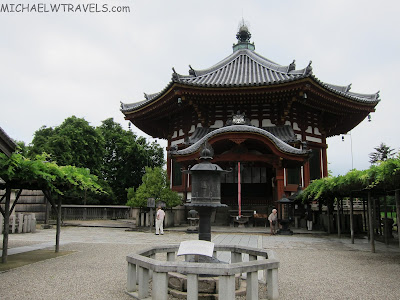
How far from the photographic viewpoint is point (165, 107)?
72.0ft

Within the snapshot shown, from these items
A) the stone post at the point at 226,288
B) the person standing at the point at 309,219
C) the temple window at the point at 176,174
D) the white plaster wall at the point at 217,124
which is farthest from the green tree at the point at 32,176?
the temple window at the point at 176,174

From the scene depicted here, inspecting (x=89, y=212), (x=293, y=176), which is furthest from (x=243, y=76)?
(x=89, y=212)

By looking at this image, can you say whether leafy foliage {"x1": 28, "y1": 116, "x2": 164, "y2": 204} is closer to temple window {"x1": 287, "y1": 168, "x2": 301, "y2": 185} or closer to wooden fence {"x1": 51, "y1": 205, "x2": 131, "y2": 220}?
wooden fence {"x1": 51, "y1": 205, "x2": 131, "y2": 220}

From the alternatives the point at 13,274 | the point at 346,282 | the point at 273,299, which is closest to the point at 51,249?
the point at 13,274

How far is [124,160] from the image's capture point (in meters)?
36.8

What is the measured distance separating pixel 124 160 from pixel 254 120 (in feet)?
64.8

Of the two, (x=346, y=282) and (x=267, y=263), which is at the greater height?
(x=267, y=263)

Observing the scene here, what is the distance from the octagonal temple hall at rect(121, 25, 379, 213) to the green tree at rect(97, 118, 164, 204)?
12026mm

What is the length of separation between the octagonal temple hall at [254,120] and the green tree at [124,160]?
39.5 ft

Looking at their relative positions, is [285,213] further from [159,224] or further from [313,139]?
[159,224]

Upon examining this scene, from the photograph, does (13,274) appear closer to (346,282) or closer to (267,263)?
(267,263)

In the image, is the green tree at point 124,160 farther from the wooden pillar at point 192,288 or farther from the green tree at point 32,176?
the wooden pillar at point 192,288

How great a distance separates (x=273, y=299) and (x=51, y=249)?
811 centimetres

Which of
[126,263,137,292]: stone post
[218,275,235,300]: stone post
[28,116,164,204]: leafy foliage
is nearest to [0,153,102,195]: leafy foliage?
[126,263,137,292]: stone post
